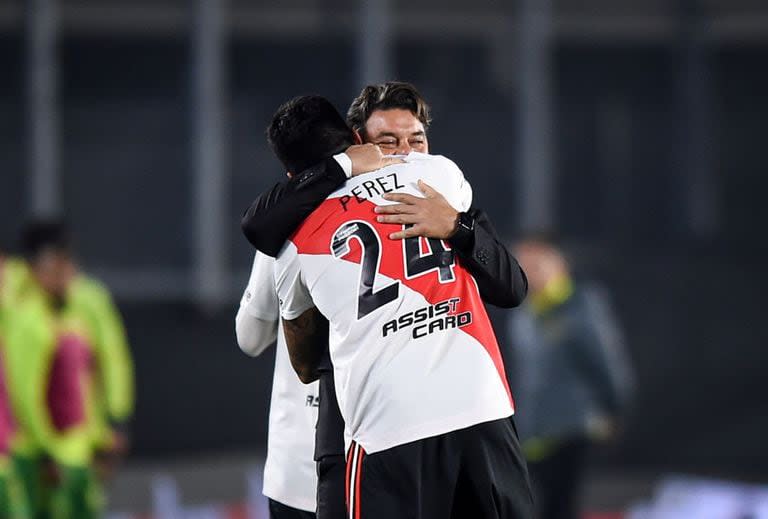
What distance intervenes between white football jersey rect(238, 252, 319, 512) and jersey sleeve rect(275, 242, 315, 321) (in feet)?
1.07

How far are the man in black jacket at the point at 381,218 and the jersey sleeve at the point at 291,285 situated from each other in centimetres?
4

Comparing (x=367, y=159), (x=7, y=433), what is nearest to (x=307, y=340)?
(x=367, y=159)

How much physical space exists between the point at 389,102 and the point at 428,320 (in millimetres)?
682

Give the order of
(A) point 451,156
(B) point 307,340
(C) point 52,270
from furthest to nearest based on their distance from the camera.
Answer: (A) point 451,156
(C) point 52,270
(B) point 307,340

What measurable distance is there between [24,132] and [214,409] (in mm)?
2758

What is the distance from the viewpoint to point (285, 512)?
4.71 metres

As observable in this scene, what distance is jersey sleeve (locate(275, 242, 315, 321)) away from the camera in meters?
4.18

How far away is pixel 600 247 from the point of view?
14055 millimetres

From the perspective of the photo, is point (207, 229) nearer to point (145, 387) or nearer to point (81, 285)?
point (145, 387)

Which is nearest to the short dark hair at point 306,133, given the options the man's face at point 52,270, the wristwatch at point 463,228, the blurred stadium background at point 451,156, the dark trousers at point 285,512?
the wristwatch at point 463,228

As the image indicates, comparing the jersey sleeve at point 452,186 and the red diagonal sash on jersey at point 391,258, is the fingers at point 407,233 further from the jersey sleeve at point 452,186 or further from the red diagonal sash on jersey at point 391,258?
the jersey sleeve at point 452,186

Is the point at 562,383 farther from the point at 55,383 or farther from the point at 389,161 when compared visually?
the point at 389,161

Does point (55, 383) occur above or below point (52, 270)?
below

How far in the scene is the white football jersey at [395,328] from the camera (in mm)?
3980
